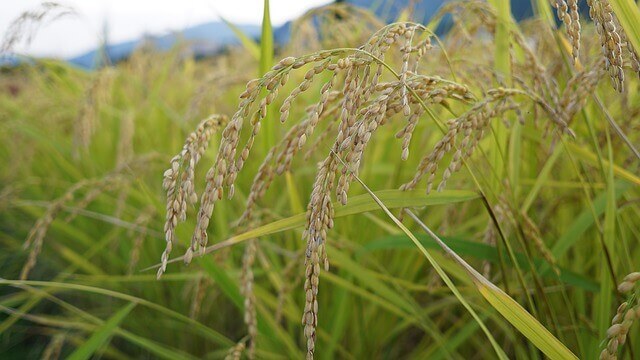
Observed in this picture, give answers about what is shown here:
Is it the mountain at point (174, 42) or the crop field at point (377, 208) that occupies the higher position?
the mountain at point (174, 42)

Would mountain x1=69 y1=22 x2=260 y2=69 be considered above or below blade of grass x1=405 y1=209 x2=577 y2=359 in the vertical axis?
above

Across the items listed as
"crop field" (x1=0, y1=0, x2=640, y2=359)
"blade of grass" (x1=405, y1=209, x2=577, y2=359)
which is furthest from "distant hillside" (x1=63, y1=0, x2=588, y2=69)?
"blade of grass" (x1=405, y1=209, x2=577, y2=359)

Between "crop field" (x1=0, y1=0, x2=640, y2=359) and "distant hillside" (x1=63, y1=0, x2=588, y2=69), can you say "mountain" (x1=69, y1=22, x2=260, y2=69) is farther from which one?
"crop field" (x1=0, y1=0, x2=640, y2=359)

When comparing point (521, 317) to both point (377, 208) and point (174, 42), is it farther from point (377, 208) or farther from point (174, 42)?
point (174, 42)

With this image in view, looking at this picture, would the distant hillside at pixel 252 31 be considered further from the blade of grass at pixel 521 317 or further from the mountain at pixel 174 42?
the blade of grass at pixel 521 317

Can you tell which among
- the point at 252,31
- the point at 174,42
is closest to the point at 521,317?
the point at 252,31

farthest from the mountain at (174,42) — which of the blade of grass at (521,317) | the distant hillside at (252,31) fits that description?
the blade of grass at (521,317)

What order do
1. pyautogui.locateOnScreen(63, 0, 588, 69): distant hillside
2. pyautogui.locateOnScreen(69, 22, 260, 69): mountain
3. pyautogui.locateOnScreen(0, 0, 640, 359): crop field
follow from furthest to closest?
pyautogui.locateOnScreen(69, 22, 260, 69): mountain, pyautogui.locateOnScreen(63, 0, 588, 69): distant hillside, pyautogui.locateOnScreen(0, 0, 640, 359): crop field

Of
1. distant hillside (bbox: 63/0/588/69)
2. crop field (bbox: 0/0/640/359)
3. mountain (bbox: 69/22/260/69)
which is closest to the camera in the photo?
crop field (bbox: 0/0/640/359)
